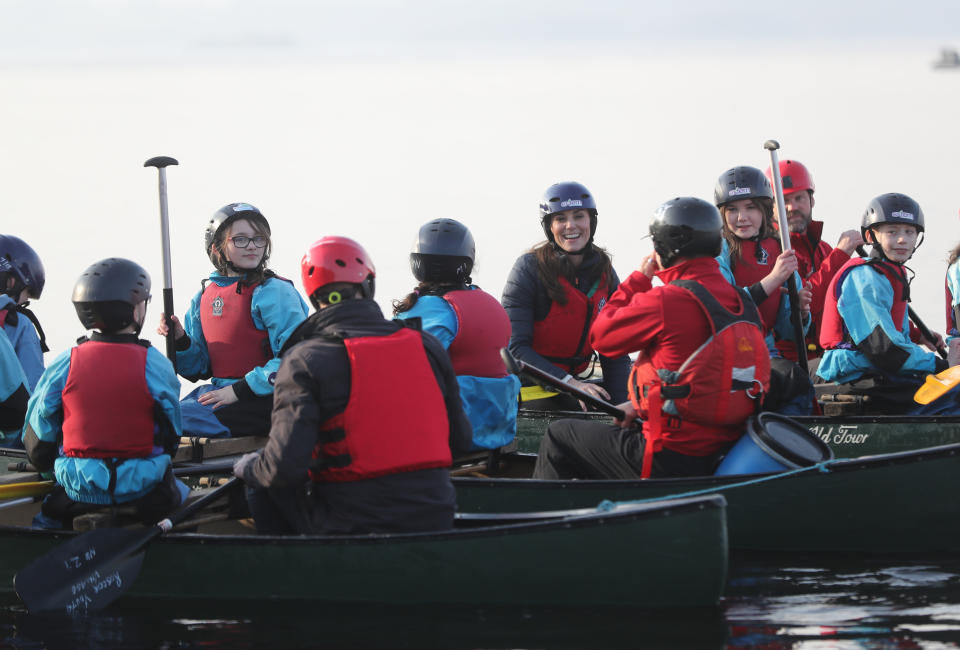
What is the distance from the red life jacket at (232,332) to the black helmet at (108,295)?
74.1 inches

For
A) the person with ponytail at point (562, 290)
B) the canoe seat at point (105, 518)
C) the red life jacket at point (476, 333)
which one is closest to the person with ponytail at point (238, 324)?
the red life jacket at point (476, 333)

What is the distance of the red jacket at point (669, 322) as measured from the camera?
724 cm

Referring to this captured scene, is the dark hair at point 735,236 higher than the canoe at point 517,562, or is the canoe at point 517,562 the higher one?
the dark hair at point 735,236

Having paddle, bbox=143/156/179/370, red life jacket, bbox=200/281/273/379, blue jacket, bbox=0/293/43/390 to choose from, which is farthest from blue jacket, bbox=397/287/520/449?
blue jacket, bbox=0/293/43/390

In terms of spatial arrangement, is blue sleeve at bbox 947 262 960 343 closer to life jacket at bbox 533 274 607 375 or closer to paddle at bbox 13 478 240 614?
life jacket at bbox 533 274 607 375

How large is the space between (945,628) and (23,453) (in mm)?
6326

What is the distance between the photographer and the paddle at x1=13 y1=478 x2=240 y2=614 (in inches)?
281

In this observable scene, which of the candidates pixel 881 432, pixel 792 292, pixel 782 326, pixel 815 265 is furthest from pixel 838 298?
pixel 815 265

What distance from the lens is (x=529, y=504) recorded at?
8242 millimetres

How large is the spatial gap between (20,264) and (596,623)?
5.36 m

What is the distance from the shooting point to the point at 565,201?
1005 centimetres

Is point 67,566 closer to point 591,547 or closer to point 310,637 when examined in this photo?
point 310,637

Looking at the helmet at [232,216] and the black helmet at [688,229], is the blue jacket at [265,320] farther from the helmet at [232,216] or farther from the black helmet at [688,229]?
the black helmet at [688,229]

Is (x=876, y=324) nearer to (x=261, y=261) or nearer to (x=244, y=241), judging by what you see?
(x=261, y=261)
